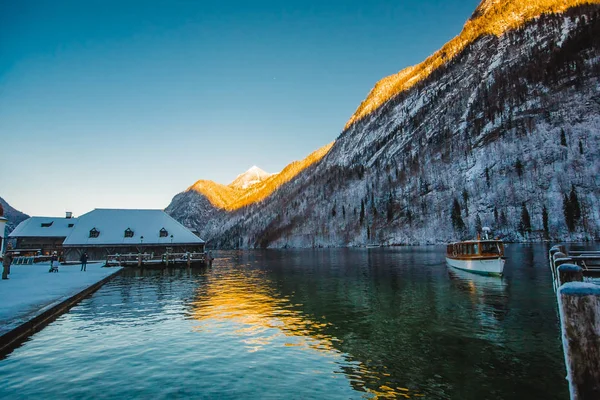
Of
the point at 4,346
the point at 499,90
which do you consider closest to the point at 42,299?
the point at 4,346

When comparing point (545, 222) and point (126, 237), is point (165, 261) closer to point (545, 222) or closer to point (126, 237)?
point (126, 237)

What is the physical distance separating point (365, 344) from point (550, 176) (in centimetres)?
10151

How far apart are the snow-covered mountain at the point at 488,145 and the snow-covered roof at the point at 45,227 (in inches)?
3959

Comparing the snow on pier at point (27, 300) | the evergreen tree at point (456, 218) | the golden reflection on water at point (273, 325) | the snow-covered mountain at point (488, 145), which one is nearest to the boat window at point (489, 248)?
the golden reflection on water at point (273, 325)

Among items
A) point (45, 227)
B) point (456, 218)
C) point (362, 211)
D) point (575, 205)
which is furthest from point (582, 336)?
point (362, 211)

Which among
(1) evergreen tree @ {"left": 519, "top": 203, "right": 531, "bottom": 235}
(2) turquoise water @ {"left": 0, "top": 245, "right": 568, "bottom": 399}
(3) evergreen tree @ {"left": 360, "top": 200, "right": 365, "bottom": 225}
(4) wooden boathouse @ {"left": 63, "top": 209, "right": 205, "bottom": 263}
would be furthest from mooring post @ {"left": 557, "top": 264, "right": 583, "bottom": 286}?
(3) evergreen tree @ {"left": 360, "top": 200, "right": 365, "bottom": 225}

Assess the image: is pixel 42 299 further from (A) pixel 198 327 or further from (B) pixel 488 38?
(B) pixel 488 38

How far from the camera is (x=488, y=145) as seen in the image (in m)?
106

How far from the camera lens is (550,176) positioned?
89.2 m

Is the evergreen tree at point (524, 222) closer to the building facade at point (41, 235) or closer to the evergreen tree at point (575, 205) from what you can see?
the evergreen tree at point (575, 205)

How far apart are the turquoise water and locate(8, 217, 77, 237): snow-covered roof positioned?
5496 cm

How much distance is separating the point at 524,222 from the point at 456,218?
18602 mm

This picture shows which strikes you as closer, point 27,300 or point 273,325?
point 273,325

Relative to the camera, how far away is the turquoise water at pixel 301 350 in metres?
8.64
